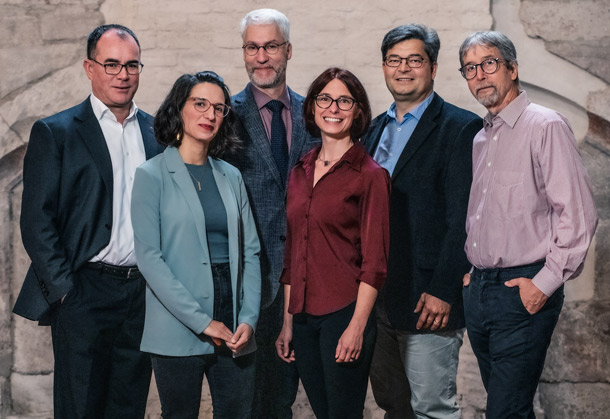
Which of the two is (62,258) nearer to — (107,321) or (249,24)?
(107,321)

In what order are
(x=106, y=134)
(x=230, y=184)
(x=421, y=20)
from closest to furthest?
(x=230, y=184)
(x=106, y=134)
(x=421, y=20)

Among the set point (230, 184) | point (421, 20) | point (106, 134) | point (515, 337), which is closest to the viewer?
point (515, 337)

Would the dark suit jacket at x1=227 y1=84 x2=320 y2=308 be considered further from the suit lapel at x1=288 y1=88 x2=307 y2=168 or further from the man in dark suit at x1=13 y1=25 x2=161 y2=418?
the man in dark suit at x1=13 y1=25 x2=161 y2=418

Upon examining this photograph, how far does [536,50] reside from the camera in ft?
13.8

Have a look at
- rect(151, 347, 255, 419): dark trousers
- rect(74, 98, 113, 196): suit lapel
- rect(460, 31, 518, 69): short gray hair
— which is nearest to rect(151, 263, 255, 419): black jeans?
rect(151, 347, 255, 419): dark trousers

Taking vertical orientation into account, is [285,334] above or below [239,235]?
below

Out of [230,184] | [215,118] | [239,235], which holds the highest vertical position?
[215,118]

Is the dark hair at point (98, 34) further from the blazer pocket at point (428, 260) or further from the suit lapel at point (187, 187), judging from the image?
the blazer pocket at point (428, 260)

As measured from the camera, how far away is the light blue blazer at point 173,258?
8.25ft

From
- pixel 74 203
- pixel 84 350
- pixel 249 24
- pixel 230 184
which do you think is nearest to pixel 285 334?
pixel 230 184

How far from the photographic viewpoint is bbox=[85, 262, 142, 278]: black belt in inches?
112

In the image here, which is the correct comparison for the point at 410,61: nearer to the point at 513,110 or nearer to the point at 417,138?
the point at 417,138

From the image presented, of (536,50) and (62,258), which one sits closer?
(62,258)

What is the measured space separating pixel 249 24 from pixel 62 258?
1213mm
